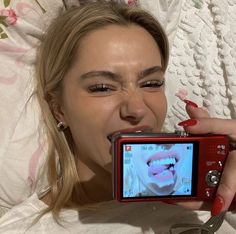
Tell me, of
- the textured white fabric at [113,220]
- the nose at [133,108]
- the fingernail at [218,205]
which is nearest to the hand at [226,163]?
the fingernail at [218,205]

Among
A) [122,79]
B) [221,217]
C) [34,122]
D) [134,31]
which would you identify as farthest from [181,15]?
[221,217]

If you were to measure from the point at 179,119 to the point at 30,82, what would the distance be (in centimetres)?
43

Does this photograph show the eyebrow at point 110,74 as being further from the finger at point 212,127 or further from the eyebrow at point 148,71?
the finger at point 212,127

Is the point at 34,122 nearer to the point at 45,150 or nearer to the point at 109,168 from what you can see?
the point at 45,150

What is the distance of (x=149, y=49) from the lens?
3.29ft

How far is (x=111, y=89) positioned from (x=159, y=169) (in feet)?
0.79

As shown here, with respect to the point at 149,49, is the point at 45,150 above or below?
below

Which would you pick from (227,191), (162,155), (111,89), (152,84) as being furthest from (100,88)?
(227,191)

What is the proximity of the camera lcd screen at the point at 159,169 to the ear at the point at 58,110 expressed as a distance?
14.0 inches

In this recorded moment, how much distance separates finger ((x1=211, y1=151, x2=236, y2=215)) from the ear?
1.48 feet

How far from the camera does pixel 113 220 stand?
39.9 inches

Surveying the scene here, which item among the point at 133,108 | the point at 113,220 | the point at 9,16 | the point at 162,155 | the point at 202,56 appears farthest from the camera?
the point at 202,56

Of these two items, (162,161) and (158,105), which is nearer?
(162,161)

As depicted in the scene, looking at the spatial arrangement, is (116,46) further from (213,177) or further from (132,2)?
(213,177)
